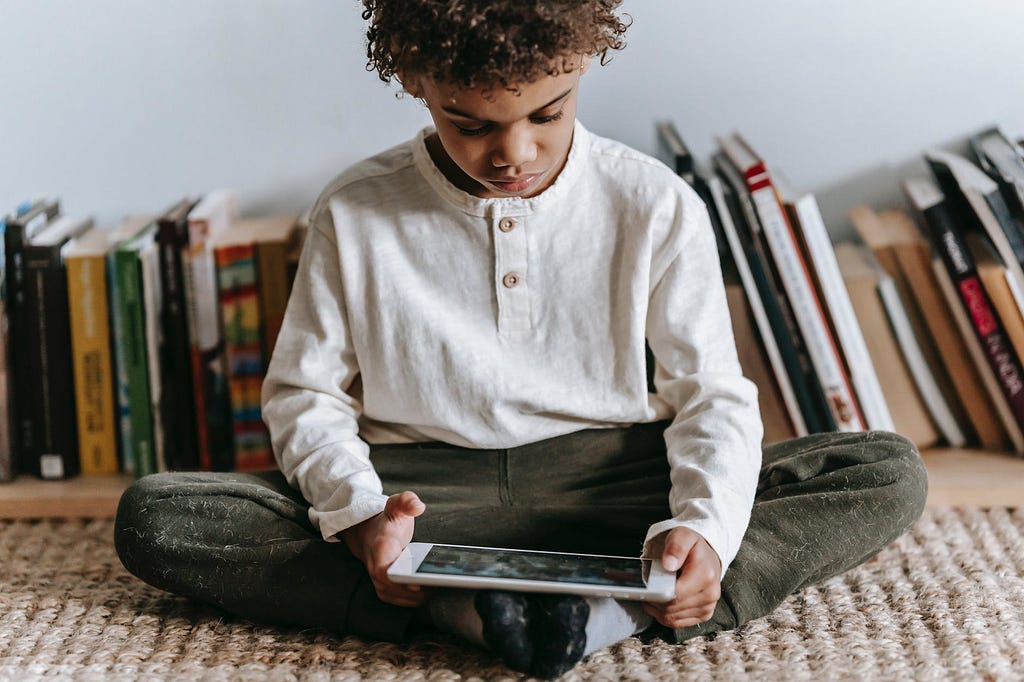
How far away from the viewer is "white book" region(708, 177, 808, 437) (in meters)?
1.32

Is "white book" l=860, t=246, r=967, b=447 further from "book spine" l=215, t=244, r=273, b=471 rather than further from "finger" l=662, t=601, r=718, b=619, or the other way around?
"book spine" l=215, t=244, r=273, b=471

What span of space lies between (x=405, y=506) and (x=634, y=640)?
217mm

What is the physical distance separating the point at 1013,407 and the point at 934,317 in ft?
0.44

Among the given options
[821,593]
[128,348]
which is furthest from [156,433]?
[821,593]

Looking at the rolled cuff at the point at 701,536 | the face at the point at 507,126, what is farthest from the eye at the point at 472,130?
the rolled cuff at the point at 701,536

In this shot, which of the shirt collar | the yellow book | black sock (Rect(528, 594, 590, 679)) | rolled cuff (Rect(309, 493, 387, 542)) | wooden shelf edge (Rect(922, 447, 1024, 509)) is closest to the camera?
black sock (Rect(528, 594, 590, 679))

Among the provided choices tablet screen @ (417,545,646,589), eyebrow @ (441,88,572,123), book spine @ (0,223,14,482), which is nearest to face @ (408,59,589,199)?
eyebrow @ (441,88,572,123)

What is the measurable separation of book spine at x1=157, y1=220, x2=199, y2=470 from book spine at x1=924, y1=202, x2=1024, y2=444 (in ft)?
2.80

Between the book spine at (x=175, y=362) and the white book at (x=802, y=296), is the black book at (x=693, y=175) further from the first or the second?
the book spine at (x=175, y=362)

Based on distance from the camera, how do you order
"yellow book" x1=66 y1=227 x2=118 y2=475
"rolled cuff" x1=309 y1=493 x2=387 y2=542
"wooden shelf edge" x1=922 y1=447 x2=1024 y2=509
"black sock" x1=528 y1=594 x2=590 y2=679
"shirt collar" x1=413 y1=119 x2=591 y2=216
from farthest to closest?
"yellow book" x1=66 y1=227 x2=118 y2=475 → "wooden shelf edge" x1=922 y1=447 x2=1024 y2=509 → "shirt collar" x1=413 y1=119 x2=591 y2=216 → "rolled cuff" x1=309 y1=493 x2=387 y2=542 → "black sock" x1=528 y1=594 x2=590 y2=679

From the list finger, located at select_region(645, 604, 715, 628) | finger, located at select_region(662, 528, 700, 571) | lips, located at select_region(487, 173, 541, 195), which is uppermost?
lips, located at select_region(487, 173, 541, 195)

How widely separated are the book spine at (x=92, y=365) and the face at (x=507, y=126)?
22.3 inches

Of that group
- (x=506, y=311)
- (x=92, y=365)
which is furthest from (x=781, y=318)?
(x=92, y=365)

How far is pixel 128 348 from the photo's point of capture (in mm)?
1388
